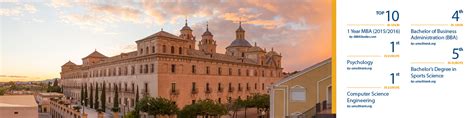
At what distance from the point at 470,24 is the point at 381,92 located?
0.91m

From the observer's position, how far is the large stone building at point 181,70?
4.39m

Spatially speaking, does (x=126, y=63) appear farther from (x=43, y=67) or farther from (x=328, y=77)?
(x=328, y=77)

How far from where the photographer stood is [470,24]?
2.98 metres

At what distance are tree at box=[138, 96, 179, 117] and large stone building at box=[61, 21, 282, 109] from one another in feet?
0.26

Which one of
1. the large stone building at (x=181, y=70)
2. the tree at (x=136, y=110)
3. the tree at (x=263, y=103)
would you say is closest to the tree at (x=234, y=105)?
the large stone building at (x=181, y=70)

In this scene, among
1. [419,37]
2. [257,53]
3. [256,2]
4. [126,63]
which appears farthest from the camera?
[257,53]

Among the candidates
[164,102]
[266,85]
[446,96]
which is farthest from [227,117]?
[446,96]

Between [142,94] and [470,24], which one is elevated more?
[470,24]

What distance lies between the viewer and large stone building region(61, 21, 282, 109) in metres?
4.39

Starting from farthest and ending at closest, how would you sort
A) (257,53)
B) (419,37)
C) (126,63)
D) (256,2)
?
(257,53) → (126,63) → (256,2) → (419,37)

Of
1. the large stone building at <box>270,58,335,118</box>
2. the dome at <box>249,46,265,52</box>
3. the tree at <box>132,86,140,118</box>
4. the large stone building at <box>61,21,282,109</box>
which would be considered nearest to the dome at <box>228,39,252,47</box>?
the large stone building at <box>61,21,282,109</box>

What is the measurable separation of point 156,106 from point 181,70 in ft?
1.76

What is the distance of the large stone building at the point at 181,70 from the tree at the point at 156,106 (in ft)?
0.26

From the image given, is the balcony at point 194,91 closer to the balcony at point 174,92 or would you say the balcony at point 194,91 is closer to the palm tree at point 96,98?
the balcony at point 174,92
